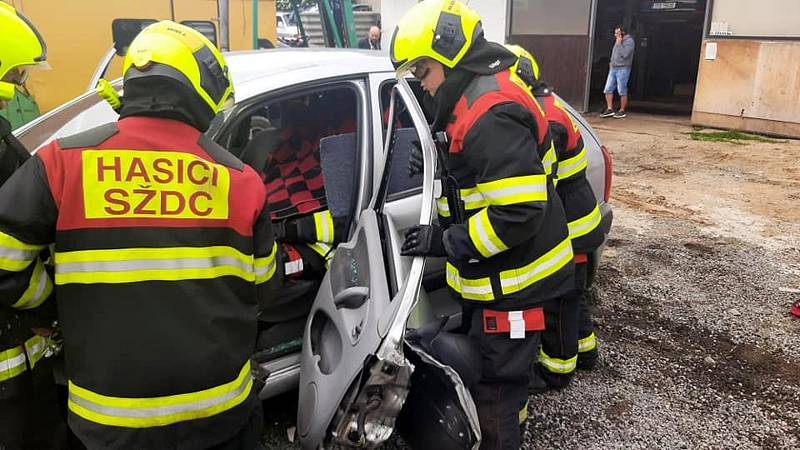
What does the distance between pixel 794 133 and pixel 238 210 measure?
1069 centimetres

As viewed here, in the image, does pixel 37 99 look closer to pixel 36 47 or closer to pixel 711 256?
pixel 36 47

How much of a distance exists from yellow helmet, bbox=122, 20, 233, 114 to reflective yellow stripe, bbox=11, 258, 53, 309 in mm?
527

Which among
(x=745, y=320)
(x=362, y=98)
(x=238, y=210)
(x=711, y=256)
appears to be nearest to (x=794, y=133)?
(x=711, y=256)

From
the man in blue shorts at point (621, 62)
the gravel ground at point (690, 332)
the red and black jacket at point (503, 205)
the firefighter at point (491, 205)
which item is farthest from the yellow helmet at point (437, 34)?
the man in blue shorts at point (621, 62)

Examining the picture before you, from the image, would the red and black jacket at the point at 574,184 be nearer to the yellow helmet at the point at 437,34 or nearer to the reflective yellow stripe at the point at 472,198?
the reflective yellow stripe at the point at 472,198

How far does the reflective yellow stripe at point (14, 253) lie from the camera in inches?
61.1

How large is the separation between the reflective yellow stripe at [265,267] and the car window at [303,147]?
2.97ft

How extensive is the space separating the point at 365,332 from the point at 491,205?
0.61m

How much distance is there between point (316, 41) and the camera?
14.2 m

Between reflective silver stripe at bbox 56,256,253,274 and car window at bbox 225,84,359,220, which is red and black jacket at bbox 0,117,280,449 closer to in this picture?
reflective silver stripe at bbox 56,256,253,274

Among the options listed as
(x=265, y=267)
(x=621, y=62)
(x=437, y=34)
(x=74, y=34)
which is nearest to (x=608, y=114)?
(x=621, y=62)

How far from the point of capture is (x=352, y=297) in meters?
2.26

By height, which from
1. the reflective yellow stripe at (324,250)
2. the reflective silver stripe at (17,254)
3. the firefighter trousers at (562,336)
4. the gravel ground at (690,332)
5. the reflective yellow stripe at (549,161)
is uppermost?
the reflective yellow stripe at (549,161)

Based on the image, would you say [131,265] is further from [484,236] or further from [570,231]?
[570,231]
